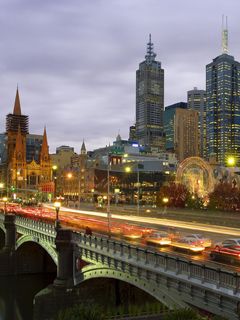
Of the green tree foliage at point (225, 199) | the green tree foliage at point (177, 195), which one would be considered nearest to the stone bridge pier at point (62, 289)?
the green tree foliage at point (225, 199)

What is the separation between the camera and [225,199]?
92750 mm

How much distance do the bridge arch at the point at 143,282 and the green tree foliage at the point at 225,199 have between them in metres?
57.5

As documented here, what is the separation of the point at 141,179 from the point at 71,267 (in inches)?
6062

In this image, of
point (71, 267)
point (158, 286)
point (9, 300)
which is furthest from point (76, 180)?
point (158, 286)

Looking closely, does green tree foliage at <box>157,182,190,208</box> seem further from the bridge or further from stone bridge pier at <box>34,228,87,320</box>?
stone bridge pier at <box>34,228,87,320</box>

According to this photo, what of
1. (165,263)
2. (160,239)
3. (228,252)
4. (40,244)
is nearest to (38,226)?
(40,244)

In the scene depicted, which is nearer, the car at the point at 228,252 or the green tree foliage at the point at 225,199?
the car at the point at 228,252

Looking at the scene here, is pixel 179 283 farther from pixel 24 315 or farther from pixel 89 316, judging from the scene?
pixel 24 315

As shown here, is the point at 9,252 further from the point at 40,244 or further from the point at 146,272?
the point at 146,272

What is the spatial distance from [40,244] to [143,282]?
26.7 metres

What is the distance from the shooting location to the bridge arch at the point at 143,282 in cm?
2441

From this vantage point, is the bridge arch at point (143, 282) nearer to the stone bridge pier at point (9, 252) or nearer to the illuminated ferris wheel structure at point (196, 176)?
the stone bridge pier at point (9, 252)

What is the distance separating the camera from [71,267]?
4019 centimetres

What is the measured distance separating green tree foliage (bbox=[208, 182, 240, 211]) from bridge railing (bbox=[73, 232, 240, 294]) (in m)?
58.1
